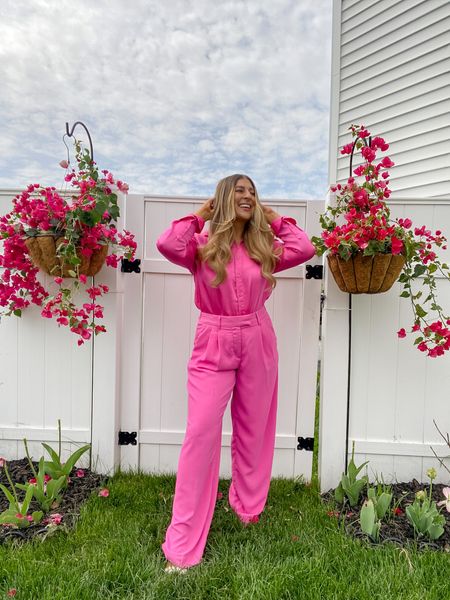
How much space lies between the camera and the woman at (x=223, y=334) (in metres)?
1.87

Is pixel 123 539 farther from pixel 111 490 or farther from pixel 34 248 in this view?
pixel 34 248

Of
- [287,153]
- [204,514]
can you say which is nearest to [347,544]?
[204,514]

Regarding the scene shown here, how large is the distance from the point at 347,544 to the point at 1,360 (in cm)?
228

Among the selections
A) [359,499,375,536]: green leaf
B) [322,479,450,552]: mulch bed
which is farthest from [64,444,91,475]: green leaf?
[359,499,375,536]: green leaf

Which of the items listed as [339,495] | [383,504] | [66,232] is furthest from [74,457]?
[383,504]

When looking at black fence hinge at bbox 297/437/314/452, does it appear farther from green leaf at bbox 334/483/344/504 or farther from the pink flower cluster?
the pink flower cluster

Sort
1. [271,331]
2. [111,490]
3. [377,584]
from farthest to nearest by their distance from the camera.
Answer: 1. [111,490]
2. [271,331]
3. [377,584]

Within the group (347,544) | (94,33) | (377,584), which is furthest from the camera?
(94,33)

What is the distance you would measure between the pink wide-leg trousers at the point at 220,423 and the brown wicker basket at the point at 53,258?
73 centimetres

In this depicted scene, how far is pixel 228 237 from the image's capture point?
1.96 m

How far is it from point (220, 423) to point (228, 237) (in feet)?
2.95

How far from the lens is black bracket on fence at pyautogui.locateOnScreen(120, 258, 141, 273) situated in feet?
8.50

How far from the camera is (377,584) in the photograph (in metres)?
1.61

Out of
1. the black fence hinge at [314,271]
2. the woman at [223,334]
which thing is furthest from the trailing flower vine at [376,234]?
the black fence hinge at [314,271]
